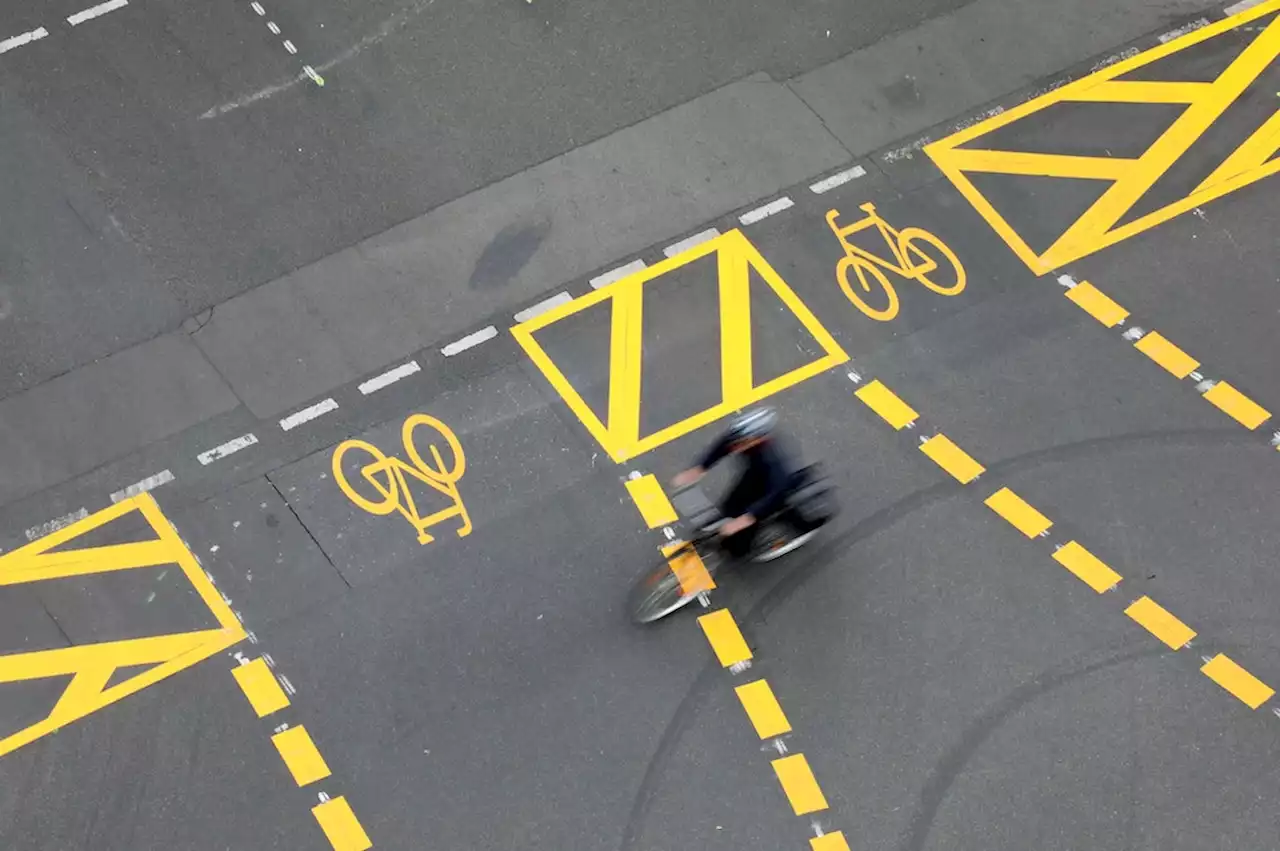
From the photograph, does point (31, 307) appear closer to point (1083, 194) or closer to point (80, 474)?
point (80, 474)

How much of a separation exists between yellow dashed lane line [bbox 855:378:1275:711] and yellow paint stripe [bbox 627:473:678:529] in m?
1.85

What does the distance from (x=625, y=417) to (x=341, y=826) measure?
423 cm

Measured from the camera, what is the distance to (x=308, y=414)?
11.9 meters

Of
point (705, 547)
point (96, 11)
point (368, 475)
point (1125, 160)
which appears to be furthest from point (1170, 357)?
point (96, 11)

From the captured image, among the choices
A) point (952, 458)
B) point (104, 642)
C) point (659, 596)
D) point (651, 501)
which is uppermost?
point (104, 642)

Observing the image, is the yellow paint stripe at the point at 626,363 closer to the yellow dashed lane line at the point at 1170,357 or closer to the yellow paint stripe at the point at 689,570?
→ the yellow paint stripe at the point at 689,570

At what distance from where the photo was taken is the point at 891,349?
12.2 meters

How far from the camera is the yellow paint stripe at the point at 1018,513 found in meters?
11.2

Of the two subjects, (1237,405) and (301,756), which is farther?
(1237,405)

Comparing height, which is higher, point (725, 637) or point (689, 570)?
point (689, 570)

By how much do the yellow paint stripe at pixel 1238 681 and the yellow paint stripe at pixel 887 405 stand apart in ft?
10.4

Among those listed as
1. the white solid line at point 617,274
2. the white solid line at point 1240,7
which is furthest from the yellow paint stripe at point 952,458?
the white solid line at point 1240,7

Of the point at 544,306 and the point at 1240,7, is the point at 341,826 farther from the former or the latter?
the point at 1240,7

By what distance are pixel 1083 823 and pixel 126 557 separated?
7.92 meters
